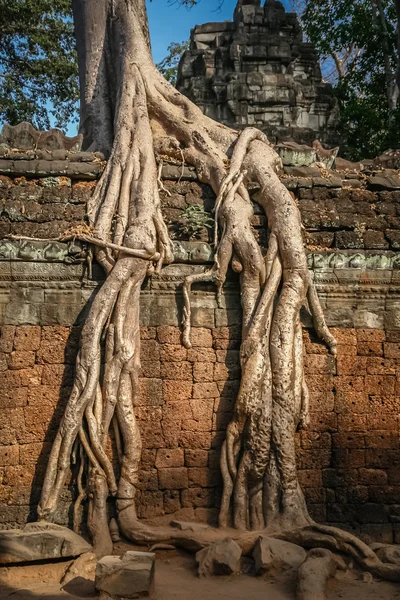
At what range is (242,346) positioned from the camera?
545 centimetres

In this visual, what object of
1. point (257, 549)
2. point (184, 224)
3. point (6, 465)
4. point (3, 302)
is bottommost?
point (257, 549)

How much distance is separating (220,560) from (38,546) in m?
1.21

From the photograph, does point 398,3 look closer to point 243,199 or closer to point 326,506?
point 243,199

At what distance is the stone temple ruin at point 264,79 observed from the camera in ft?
34.7

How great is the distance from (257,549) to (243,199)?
2.86 m

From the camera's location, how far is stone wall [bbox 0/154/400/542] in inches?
211

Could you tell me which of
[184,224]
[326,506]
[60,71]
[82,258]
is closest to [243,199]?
[184,224]

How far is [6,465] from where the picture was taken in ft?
17.3

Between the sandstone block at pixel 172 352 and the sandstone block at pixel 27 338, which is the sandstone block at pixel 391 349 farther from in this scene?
the sandstone block at pixel 27 338

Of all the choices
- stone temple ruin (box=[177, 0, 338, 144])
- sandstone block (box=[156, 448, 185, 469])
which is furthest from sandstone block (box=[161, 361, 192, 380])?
stone temple ruin (box=[177, 0, 338, 144])

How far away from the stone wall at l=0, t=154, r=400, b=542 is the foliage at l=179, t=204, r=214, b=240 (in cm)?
6

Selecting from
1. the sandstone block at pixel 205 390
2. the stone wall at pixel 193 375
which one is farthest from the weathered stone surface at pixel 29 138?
the sandstone block at pixel 205 390

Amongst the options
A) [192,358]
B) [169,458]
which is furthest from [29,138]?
[169,458]

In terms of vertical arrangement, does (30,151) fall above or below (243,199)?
above
